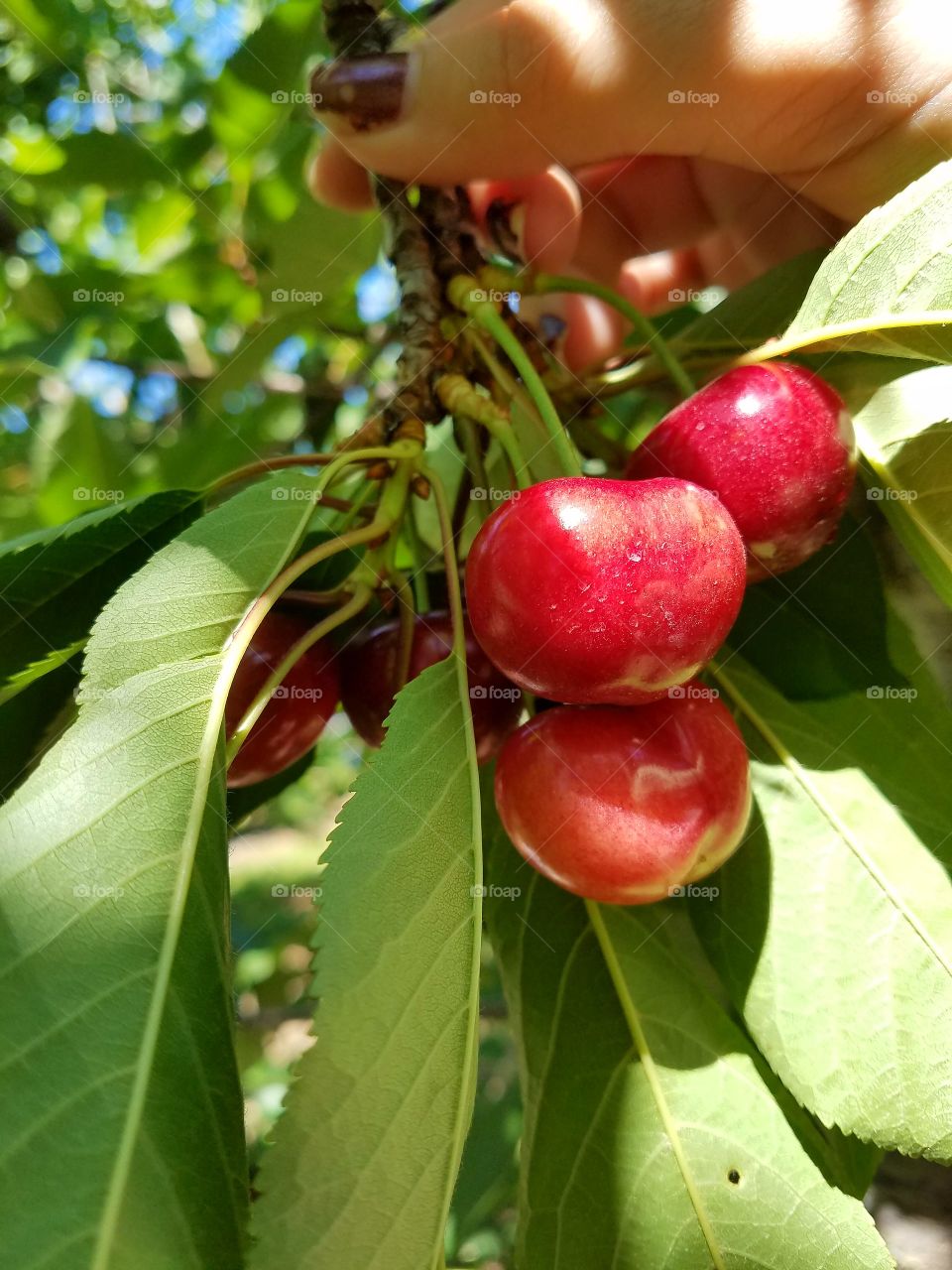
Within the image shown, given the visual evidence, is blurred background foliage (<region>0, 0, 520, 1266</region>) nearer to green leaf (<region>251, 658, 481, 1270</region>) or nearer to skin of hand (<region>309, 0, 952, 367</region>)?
skin of hand (<region>309, 0, 952, 367</region>)

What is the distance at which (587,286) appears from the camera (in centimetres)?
122

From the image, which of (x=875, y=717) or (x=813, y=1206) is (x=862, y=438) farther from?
(x=813, y=1206)

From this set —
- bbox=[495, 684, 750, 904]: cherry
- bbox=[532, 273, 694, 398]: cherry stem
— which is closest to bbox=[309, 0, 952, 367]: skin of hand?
bbox=[532, 273, 694, 398]: cherry stem

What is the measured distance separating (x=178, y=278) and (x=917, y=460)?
1847 millimetres

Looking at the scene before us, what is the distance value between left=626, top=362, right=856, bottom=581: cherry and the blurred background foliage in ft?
2.08

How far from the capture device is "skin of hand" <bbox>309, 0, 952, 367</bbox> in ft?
3.85

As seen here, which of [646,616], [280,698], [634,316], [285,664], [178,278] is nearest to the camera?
[646,616]

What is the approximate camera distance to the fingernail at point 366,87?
1224 millimetres

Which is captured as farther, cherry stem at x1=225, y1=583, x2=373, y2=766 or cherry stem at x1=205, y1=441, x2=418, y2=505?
cherry stem at x1=205, y1=441, x2=418, y2=505

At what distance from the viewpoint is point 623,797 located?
0.89 metres

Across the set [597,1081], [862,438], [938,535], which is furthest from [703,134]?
[597,1081]

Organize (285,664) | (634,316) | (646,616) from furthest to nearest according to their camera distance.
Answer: (634,316)
(285,664)
(646,616)

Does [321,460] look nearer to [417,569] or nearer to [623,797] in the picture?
[417,569]

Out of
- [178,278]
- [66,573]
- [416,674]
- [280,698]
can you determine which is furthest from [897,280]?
[178,278]
